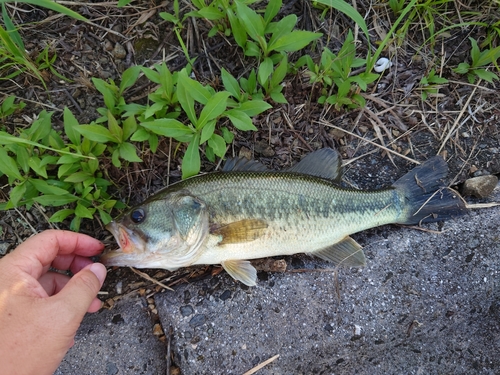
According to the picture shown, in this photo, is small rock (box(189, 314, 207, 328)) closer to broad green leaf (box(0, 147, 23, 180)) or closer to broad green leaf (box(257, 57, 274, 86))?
broad green leaf (box(0, 147, 23, 180))

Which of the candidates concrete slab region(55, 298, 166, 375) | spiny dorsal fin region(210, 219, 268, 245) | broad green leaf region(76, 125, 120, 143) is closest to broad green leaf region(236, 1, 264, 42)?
broad green leaf region(76, 125, 120, 143)

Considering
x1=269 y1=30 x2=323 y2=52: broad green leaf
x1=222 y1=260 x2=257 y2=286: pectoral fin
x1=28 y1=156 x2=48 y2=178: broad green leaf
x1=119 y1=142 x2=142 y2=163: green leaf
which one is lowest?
x1=222 y1=260 x2=257 y2=286: pectoral fin

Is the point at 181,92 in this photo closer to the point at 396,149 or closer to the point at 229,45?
the point at 229,45

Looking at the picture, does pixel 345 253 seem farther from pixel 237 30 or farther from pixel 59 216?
pixel 59 216

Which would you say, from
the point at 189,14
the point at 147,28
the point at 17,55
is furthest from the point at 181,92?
the point at 17,55

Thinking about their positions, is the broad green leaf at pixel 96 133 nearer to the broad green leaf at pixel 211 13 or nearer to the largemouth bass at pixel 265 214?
the largemouth bass at pixel 265 214
